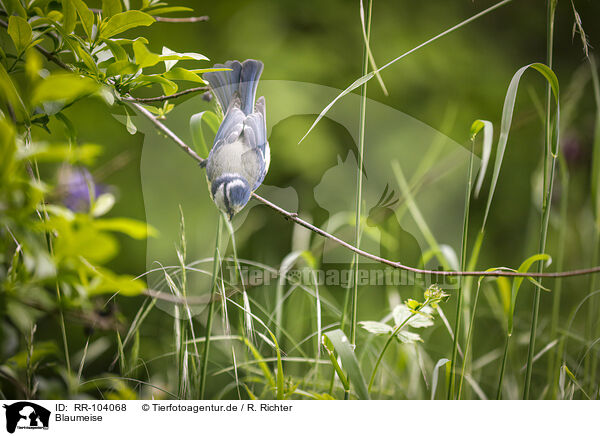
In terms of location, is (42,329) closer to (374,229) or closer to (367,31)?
→ (374,229)

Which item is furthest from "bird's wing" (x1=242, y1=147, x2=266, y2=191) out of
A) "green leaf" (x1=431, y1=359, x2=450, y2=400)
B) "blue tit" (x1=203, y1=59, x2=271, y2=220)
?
"green leaf" (x1=431, y1=359, x2=450, y2=400)

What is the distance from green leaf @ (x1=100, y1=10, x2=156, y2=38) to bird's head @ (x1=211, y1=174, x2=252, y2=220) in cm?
30

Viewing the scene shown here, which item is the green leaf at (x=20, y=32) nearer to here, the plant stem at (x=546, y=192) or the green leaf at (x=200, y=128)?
the green leaf at (x=200, y=128)

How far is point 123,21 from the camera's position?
0.58 metres

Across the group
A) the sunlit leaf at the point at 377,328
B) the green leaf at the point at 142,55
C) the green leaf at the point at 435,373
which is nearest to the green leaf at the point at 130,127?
the green leaf at the point at 142,55

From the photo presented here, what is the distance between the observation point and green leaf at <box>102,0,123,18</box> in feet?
1.95

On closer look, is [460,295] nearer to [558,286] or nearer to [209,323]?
[558,286]

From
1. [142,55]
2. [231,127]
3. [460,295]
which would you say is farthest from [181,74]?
[460,295]

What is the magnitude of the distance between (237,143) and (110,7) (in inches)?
11.8

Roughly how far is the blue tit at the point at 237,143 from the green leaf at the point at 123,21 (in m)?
0.25

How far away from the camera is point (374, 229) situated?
0.90 metres

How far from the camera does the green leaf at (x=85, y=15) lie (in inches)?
22.3
